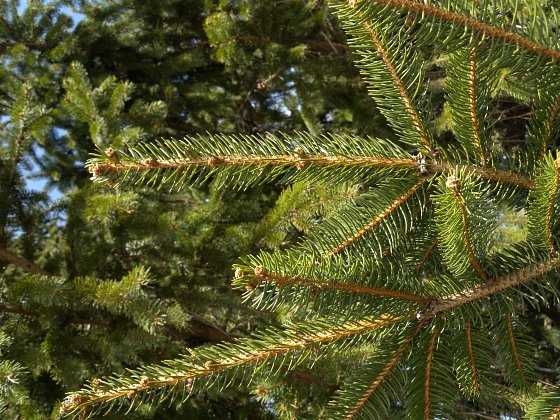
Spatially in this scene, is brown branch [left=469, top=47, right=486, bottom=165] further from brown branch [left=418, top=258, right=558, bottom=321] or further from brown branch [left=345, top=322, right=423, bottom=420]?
brown branch [left=345, top=322, right=423, bottom=420]

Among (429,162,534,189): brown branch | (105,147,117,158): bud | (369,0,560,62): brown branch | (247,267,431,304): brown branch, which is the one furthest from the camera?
(429,162,534,189): brown branch

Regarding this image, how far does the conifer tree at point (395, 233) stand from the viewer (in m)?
1.23

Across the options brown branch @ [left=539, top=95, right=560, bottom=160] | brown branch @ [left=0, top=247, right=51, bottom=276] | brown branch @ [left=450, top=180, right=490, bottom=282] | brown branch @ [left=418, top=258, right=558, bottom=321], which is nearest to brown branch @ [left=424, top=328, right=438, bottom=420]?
brown branch @ [left=418, top=258, right=558, bottom=321]

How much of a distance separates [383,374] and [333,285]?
0.35 m

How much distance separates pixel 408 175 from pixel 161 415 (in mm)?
2057

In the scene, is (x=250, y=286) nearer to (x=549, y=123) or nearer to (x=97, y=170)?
(x=97, y=170)

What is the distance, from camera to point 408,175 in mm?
1466

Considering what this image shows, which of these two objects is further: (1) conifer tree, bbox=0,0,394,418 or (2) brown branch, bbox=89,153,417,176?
(1) conifer tree, bbox=0,0,394,418

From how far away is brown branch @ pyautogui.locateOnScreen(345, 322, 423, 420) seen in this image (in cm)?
144

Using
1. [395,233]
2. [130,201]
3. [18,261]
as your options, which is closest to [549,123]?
[395,233]

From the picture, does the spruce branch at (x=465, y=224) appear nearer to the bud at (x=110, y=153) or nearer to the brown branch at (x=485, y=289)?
the brown branch at (x=485, y=289)

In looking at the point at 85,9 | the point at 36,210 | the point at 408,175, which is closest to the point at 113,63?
the point at 85,9

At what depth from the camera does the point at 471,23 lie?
1.11 metres

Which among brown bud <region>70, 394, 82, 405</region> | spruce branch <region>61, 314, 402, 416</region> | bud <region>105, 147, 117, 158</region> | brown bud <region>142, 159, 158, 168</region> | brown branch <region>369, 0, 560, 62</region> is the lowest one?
spruce branch <region>61, 314, 402, 416</region>
